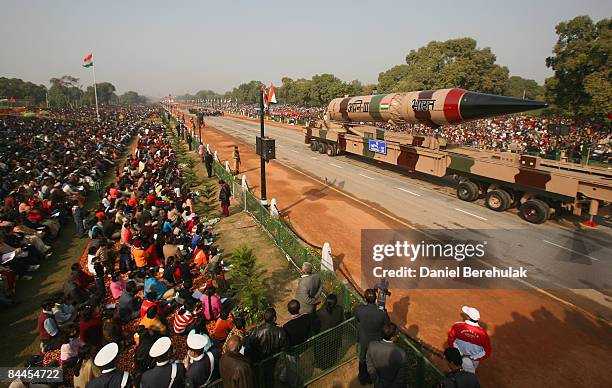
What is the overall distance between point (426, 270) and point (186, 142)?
105 feet

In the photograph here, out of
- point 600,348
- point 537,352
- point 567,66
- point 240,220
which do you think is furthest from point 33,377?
point 567,66

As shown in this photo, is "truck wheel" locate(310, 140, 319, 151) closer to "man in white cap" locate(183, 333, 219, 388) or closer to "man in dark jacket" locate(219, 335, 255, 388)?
"man in white cap" locate(183, 333, 219, 388)

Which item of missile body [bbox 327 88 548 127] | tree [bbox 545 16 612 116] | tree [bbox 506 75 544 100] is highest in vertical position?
tree [bbox 506 75 544 100]

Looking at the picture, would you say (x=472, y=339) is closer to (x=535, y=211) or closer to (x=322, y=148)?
(x=535, y=211)

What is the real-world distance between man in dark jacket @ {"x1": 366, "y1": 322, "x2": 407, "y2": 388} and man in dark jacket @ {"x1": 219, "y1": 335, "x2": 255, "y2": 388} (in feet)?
5.80

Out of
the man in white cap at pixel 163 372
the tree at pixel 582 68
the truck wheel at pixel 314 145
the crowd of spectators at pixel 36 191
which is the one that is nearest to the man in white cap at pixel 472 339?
the man in white cap at pixel 163 372

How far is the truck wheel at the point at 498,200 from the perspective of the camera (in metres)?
14.8

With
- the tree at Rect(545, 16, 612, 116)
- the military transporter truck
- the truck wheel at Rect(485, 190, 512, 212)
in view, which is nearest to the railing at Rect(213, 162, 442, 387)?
the military transporter truck

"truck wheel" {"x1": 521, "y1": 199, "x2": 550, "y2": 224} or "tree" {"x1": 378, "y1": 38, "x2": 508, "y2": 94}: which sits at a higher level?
"tree" {"x1": 378, "y1": 38, "x2": 508, "y2": 94}

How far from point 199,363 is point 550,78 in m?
52.4

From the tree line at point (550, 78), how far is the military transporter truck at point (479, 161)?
8.59 m

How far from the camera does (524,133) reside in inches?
1332

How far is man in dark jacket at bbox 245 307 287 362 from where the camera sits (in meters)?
5.36

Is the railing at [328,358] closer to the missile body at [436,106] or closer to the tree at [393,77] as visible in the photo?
the missile body at [436,106]
